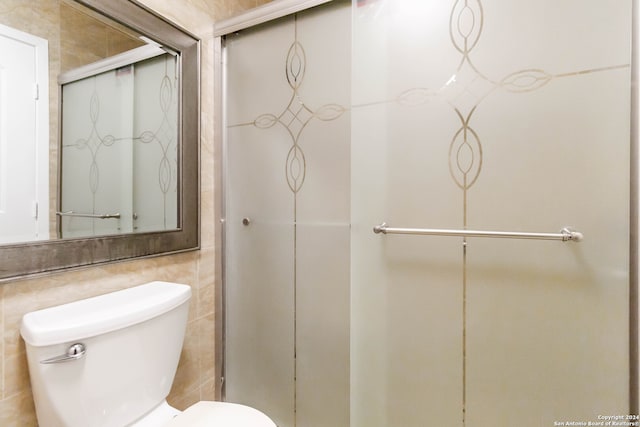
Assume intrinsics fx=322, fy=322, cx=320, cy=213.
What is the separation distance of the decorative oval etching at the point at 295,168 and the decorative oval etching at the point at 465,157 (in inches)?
22.0

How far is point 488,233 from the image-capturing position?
94 cm

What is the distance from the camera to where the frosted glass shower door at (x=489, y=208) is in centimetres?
86

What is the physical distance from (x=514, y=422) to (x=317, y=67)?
1.36 meters

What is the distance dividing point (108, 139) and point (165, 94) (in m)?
0.30

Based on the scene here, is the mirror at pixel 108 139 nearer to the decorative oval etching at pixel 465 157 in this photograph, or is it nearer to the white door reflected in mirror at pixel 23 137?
the white door reflected in mirror at pixel 23 137

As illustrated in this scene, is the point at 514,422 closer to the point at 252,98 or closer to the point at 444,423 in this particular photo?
the point at 444,423

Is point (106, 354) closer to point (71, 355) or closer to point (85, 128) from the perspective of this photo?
point (71, 355)

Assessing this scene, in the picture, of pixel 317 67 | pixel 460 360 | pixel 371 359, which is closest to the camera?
pixel 460 360

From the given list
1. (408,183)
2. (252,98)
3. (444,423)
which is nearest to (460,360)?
(444,423)

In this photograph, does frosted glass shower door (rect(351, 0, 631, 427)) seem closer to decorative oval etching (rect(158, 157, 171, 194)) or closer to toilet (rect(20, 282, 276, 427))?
toilet (rect(20, 282, 276, 427))

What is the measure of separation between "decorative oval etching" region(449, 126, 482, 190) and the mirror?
1.01 m

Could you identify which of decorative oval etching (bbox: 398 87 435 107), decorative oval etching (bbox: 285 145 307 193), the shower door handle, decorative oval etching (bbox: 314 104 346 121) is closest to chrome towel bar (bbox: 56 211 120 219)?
the shower door handle

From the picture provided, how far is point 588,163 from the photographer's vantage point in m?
0.86

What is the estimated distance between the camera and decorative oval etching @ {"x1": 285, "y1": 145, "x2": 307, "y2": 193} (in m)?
1.30
